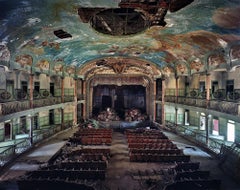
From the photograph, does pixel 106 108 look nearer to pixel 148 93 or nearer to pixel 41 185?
pixel 148 93

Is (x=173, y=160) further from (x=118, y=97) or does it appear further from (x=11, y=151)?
(x=118, y=97)

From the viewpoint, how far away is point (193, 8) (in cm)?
1013

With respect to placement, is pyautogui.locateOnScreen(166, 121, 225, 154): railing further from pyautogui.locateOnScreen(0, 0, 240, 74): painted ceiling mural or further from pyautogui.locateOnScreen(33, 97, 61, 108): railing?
pyautogui.locateOnScreen(33, 97, 61, 108): railing

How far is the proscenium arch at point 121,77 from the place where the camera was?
2858 cm

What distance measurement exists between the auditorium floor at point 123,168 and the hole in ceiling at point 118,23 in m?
8.86

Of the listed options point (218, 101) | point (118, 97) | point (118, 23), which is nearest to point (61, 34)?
point (118, 23)

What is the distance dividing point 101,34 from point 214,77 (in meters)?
13.7

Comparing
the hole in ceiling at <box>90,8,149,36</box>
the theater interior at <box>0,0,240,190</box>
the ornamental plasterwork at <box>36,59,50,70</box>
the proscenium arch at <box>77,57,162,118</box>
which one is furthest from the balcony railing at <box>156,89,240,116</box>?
the ornamental plasterwork at <box>36,59,50,70</box>

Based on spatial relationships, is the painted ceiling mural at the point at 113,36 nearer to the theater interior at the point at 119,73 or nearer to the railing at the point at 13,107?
the theater interior at the point at 119,73

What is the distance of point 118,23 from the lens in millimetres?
14703

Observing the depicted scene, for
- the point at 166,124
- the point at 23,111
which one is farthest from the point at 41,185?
the point at 166,124

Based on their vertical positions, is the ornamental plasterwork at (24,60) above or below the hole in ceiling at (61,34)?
below

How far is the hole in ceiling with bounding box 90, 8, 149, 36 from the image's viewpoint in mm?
13411

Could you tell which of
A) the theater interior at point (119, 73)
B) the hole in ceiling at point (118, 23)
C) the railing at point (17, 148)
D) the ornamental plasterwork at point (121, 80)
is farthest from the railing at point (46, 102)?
the ornamental plasterwork at point (121, 80)
